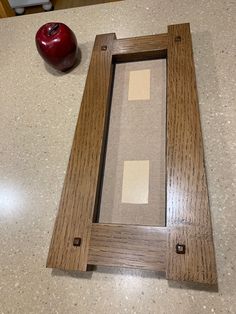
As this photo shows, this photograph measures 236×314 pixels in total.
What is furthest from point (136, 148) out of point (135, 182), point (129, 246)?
point (129, 246)

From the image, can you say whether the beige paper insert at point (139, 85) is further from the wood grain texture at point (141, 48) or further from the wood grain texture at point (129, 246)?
the wood grain texture at point (129, 246)

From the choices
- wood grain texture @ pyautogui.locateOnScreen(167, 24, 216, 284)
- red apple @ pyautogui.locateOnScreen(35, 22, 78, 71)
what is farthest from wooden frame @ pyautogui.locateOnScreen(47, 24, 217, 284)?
red apple @ pyautogui.locateOnScreen(35, 22, 78, 71)

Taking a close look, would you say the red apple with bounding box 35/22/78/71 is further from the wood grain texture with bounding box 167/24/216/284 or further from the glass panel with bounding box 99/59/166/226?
the wood grain texture with bounding box 167/24/216/284

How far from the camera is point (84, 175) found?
0.46m

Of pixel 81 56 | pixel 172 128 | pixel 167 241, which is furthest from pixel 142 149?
pixel 81 56

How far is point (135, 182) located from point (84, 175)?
0.09 metres

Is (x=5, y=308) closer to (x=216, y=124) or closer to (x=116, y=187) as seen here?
(x=116, y=187)

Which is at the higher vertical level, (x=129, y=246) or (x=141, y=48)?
(x=141, y=48)

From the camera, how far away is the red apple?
57cm

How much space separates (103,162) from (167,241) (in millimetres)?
193

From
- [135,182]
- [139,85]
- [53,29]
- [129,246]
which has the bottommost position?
[129,246]

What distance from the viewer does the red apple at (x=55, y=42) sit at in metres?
0.57

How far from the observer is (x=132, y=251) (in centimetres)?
38

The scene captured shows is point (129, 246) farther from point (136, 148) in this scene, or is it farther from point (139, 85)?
point (139, 85)
